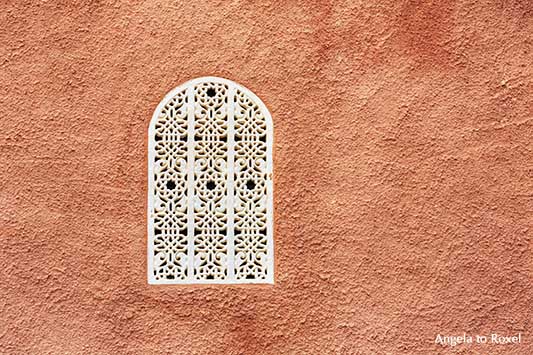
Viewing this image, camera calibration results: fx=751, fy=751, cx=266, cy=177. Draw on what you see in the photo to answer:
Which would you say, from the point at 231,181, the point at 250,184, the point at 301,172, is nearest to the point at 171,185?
the point at 231,181

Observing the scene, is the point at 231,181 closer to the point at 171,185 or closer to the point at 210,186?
the point at 210,186

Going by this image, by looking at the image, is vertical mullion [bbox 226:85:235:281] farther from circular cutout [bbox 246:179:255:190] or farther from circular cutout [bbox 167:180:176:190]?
circular cutout [bbox 167:180:176:190]

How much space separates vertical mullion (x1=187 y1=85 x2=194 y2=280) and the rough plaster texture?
135 millimetres

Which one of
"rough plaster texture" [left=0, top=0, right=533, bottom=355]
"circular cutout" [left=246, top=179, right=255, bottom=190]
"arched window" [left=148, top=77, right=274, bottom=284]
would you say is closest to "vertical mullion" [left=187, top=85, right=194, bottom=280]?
"arched window" [left=148, top=77, right=274, bottom=284]

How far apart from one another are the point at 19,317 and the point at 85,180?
2.63 ft

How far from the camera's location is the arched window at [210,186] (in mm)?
4059

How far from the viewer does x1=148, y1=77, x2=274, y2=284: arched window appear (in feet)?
13.3

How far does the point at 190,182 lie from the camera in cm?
411

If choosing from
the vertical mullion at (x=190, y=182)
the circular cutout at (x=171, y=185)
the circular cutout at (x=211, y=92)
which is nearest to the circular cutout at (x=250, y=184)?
the vertical mullion at (x=190, y=182)

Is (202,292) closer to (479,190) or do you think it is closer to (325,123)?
(325,123)

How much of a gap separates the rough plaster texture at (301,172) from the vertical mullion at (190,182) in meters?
0.14

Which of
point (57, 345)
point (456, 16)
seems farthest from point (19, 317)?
point (456, 16)

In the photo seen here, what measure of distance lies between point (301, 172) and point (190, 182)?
61 centimetres

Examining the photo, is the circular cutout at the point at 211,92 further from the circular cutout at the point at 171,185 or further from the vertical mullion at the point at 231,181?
the circular cutout at the point at 171,185
